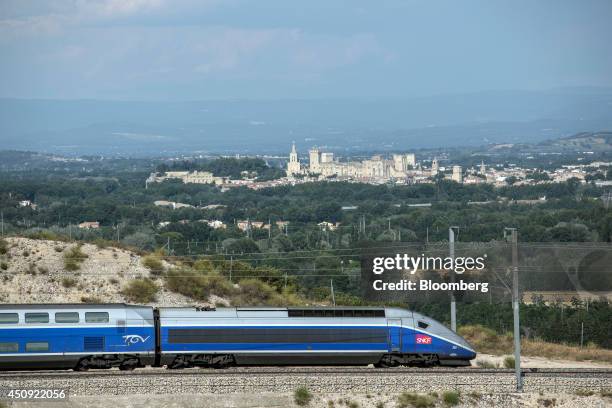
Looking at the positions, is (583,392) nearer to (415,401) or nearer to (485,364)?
(415,401)

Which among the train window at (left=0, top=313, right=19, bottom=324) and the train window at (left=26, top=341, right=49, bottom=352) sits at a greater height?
the train window at (left=0, top=313, right=19, bottom=324)

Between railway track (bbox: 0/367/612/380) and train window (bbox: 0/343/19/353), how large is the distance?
1.64 ft

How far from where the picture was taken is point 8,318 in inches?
1002

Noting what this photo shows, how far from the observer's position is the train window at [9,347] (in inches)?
997

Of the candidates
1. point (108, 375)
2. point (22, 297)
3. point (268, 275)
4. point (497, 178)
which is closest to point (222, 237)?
point (268, 275)

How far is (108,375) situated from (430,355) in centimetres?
761

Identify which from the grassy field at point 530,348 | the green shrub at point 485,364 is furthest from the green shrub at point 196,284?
the green shrub at point 485,364

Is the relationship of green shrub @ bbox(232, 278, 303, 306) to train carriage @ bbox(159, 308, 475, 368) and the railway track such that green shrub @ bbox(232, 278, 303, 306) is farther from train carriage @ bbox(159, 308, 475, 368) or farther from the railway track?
the railway track

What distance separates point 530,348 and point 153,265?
12909 mm

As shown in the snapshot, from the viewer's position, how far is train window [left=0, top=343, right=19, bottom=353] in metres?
25.3

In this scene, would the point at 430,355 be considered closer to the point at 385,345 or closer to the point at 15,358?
the point at 385,345

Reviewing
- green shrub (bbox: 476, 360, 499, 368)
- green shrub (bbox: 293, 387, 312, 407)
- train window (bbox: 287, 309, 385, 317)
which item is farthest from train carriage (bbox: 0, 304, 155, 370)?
green shrub (bbox: 476, 360, 499, 368)

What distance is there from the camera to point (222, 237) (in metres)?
83.4

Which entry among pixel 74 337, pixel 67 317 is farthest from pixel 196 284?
pixel 74 337
